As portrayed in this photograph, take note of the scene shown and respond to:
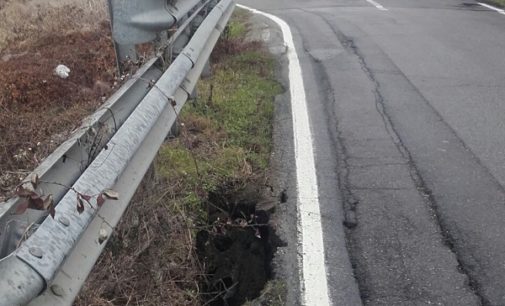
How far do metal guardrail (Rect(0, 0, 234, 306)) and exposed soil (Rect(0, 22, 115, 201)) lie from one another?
693mm

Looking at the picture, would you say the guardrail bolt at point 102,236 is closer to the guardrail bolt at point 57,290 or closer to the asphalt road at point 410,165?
the guardrail bolt at point 57,290

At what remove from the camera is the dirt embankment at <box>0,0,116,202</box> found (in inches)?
162

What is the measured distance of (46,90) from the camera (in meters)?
6.13

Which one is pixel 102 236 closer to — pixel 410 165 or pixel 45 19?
pixel 410 165

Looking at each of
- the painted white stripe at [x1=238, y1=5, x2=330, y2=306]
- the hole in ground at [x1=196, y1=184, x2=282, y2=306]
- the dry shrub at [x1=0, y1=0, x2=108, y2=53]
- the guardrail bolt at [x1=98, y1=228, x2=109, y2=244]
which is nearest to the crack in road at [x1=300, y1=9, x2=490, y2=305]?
the painted white stripe at [x1=238, y1=5, x2=330, y2=306]

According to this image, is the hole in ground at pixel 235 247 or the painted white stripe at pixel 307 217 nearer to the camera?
the painted white stripe at pixel 307 217

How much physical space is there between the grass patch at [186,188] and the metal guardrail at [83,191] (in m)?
0.70

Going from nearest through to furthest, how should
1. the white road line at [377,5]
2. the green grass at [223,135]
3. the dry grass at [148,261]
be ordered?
the dry grass at [148,261], the green grass at [223,135], the white road line at [377,5]

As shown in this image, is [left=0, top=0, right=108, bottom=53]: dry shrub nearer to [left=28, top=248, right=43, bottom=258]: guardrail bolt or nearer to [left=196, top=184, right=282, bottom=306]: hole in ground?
[left=196, top=184, right=282, bottom=306]: hole in ground

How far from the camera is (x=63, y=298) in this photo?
1.60 meters

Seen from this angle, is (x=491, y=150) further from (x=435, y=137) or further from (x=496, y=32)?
(x=496, y=32)

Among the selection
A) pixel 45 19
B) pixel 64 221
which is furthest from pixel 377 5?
pixel 64 221

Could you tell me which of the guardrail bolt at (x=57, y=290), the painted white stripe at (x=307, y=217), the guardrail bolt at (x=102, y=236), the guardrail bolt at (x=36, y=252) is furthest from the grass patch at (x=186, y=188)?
the guardrail bolt at (x=36, y=252)

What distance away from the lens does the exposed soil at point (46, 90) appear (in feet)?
14.1
